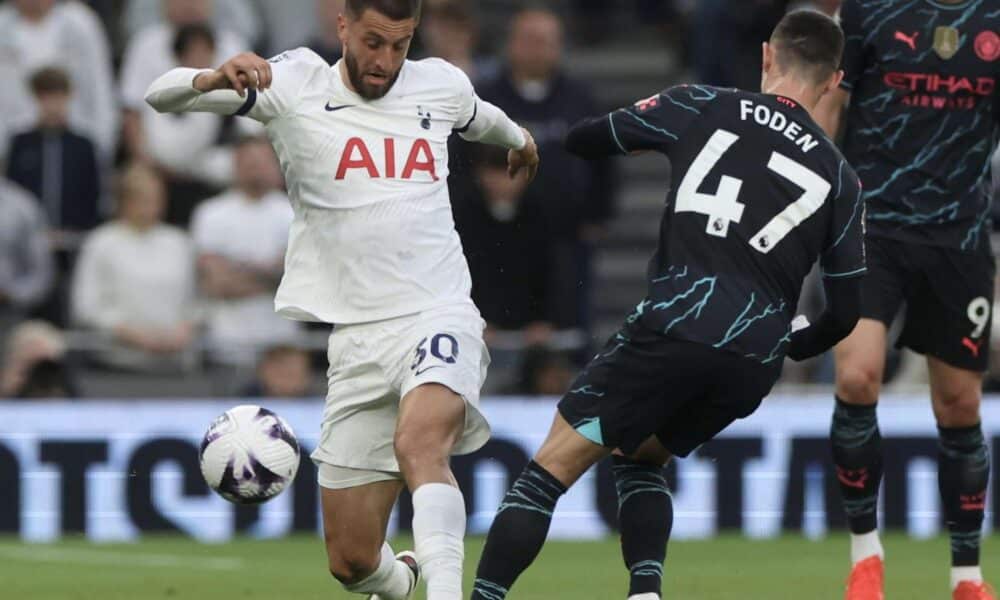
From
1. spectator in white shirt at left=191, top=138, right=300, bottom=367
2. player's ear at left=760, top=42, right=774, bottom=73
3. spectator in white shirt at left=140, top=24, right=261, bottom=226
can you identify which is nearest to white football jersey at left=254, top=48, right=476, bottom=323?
player's ear at left=760, top=42, right=774, bottom=73

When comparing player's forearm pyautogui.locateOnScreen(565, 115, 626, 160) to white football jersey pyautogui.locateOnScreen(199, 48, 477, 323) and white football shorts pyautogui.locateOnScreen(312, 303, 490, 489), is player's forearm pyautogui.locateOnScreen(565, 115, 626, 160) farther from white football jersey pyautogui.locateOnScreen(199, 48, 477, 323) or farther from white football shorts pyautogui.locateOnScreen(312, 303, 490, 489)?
white football shorts pyautogui.locateOnScreen(312, 303, 490, 489)

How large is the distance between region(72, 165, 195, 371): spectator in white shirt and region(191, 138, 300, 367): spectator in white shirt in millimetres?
174

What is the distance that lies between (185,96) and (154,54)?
7.78 m

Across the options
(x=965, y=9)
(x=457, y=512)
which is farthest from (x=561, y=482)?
(x=965, y=9)

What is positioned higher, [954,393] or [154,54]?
[154,54]

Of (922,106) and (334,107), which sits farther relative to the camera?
(922,106)

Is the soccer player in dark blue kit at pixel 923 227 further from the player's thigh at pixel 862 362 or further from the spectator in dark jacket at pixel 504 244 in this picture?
the spectator in dark jacket at pixel 504 244

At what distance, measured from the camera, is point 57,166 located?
1447 cm

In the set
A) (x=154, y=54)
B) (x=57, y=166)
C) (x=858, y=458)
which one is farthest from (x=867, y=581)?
(x=154, y=54)

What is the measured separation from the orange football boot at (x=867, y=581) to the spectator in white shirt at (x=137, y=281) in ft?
20.6

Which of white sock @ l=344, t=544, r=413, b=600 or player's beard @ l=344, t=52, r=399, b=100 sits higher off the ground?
player's beard @ l=344, t=52, r=399, b=100

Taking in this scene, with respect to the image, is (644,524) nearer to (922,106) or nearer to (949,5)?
(922,106)

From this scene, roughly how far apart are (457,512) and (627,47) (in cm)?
1225

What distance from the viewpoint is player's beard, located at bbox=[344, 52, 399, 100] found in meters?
7.68
